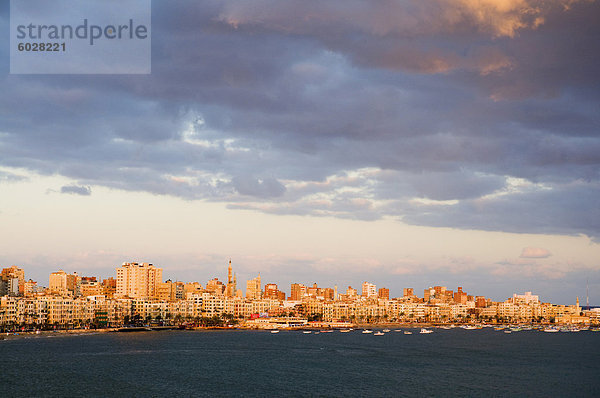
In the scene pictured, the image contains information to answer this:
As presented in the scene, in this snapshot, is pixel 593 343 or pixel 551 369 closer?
pixel 551 369

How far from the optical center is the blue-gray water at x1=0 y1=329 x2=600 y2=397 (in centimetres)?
7762

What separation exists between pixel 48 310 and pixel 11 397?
12613cm

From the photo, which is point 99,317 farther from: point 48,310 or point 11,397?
Result: point 11,397

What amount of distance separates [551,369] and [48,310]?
143219 mm

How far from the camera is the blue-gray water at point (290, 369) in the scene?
255ft

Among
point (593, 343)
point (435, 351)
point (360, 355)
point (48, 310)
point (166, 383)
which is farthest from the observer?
point (48, 310)

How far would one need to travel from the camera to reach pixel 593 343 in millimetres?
157250

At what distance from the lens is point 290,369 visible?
95.8 meters

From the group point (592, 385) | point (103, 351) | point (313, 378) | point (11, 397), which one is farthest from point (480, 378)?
point (103, 351)

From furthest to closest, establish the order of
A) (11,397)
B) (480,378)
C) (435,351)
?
(435,351)
(480,378)
(11,397)

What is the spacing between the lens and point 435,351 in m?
126

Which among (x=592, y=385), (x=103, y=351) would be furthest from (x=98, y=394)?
(x=592, y=385)

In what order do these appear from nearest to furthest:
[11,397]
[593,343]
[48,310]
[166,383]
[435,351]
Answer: [11,397] < [166,383] < [435,351] < [593,343] < [48,310]

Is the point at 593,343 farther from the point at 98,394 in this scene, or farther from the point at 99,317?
the point at 99,317
